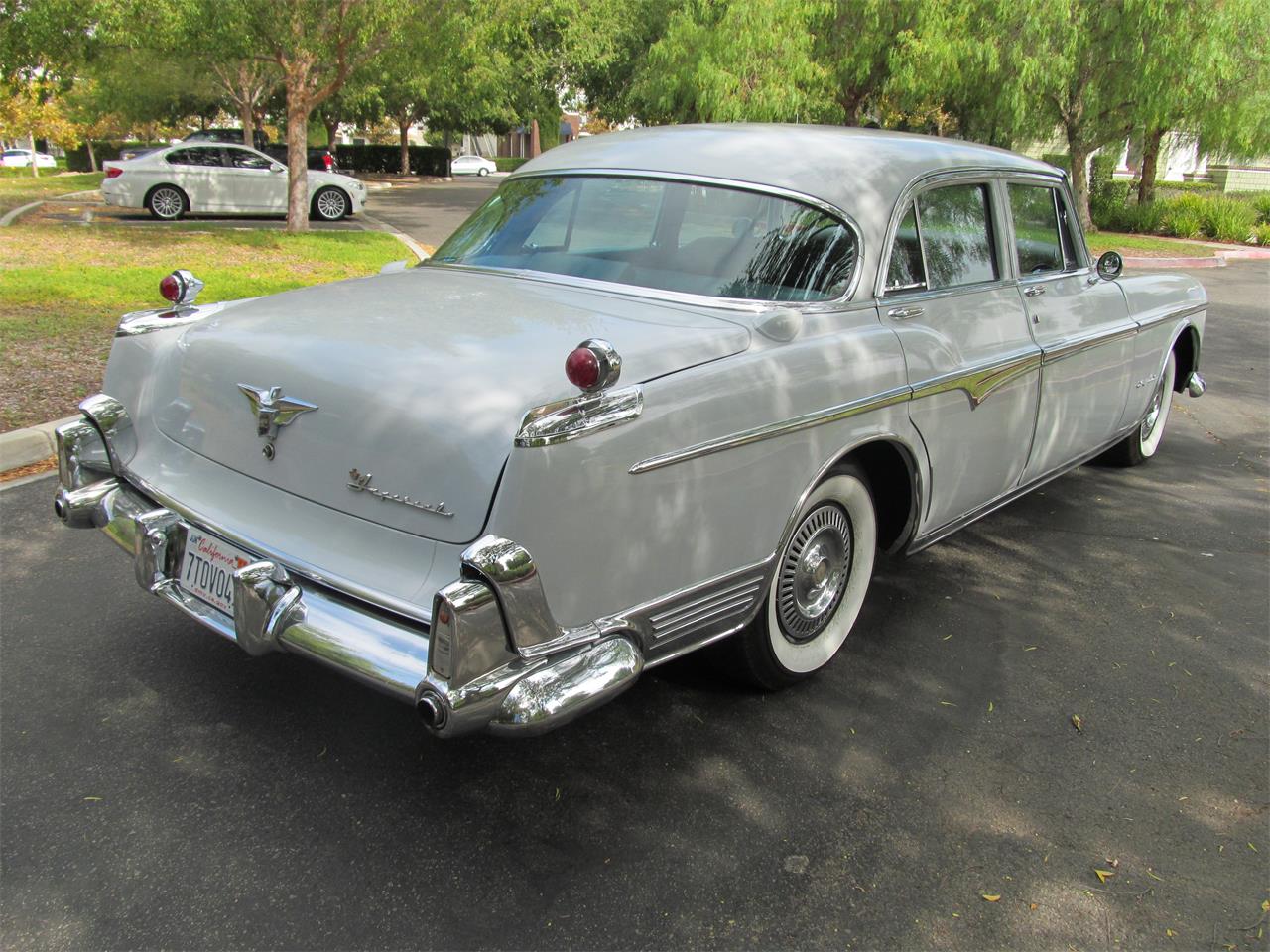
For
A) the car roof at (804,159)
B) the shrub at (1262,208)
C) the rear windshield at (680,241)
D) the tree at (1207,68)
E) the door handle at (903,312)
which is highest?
the tree at (1207,68)

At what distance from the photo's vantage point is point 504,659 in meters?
2.35

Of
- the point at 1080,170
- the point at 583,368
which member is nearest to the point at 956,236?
the point at 583,368

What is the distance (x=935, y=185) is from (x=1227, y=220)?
73.1 feet

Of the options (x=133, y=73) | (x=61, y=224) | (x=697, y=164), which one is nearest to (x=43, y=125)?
(x=133, y=73)

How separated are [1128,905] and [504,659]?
169cm

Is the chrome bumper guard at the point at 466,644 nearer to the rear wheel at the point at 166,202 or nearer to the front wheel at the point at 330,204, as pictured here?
the rear wheel at the point at 166,202

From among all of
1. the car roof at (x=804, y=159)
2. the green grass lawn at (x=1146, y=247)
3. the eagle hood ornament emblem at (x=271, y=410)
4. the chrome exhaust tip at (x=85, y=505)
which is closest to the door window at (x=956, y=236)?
the car roof at (x=804, y=159)

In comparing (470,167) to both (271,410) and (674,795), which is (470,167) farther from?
(674,795)

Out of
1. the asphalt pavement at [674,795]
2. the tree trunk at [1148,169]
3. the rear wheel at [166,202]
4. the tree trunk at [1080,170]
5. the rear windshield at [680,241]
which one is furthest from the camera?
the tree trunk at [1148,169]

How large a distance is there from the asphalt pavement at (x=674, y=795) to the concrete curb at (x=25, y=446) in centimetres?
151

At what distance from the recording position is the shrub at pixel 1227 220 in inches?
868

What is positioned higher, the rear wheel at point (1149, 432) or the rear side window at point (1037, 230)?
the rear side window at point (1037, 230)

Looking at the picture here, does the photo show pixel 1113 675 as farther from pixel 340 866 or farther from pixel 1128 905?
pixel 340 866

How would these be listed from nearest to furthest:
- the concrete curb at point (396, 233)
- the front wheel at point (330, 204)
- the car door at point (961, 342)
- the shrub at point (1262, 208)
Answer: the car door at point (961, 342) < the concrete curb at point (396, 233) < the front wheel at point (330, 204) < the shrub at point (1262, 208)
